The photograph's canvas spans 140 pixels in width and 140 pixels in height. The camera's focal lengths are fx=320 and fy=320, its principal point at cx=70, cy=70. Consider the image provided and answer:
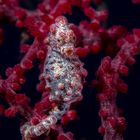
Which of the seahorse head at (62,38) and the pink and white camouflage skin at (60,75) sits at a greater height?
the seahorse head at (62,38)

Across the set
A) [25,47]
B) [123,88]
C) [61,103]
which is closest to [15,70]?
[25,47]

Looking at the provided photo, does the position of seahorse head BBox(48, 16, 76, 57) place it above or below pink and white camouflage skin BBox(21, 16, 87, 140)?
above

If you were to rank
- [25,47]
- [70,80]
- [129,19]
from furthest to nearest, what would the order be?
1. [129,19]
2. [25,47]
3. [70,80]

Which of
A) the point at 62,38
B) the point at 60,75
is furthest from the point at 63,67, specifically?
the point at 62,38

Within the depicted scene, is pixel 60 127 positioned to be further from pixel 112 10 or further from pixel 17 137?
pixel 112 10

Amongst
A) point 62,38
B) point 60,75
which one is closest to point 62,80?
point 60,75

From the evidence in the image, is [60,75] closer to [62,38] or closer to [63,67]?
[63,67]

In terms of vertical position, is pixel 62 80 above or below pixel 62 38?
below

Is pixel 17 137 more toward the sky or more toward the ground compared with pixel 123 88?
more toward the ground
